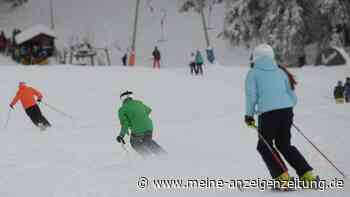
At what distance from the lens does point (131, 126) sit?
950 centimetres

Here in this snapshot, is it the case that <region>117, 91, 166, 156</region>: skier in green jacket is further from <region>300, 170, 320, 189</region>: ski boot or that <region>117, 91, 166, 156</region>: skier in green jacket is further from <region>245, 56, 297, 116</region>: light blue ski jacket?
<region>300, 170, 320, 189</region>: ski boot

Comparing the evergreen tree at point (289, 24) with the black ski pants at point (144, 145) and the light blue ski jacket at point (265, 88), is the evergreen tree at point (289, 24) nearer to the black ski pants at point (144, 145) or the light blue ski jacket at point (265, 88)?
the black ski pants at point (144, 145)

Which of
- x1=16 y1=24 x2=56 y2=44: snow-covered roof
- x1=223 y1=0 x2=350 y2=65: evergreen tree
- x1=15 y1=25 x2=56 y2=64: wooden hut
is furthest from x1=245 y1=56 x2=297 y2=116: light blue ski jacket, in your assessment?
x1=16 y1=24 x2=56 y2=44: snow-covered roof

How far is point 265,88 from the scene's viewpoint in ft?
21.0

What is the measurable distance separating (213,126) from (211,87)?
1014 centimetres

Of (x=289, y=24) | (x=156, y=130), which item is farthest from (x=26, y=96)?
(x=289, y=24)

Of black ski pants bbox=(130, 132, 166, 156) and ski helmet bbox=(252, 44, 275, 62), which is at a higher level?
ski helmet bbox=(252, 44, 275, 62)

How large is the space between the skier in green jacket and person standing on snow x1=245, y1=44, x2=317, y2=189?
3266 mm

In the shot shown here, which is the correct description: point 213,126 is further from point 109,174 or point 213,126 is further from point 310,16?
→ point 310,16

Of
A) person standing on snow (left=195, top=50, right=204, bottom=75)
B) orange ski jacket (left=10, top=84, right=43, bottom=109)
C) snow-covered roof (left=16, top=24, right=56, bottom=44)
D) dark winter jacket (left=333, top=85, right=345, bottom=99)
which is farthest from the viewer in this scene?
snow-covered roof (left=16, top=24, right=56, bottom=44)

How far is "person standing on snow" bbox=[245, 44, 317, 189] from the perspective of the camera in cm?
637

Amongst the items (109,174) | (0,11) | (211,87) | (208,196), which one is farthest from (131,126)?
(0,11)

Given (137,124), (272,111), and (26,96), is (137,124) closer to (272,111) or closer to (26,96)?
(272,111)

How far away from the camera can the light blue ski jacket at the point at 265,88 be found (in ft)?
20.9
